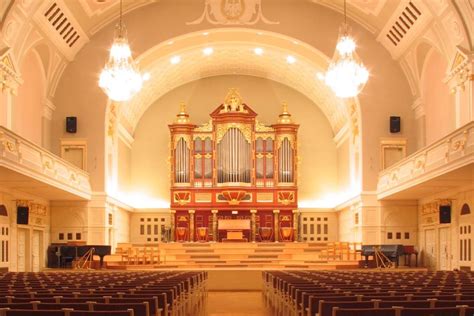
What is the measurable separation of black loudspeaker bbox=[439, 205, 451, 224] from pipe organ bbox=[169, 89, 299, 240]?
914cm

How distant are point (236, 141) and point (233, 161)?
3.02 ft

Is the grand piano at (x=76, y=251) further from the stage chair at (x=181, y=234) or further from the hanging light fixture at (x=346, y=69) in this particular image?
the hanging light fixture at (x=346, y=69)

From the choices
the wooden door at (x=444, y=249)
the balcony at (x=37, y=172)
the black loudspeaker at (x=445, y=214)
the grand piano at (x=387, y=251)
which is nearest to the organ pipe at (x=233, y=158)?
the balcony at (x=37, y=172)

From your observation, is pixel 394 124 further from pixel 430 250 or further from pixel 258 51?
pixel 258 51

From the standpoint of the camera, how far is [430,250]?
26578 mm

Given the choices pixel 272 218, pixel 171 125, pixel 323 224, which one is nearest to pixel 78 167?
pixel 171 125

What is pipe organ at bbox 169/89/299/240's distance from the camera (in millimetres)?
32562

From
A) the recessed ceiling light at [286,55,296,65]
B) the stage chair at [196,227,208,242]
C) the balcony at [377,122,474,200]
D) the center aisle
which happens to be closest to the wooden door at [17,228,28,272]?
the center aisle

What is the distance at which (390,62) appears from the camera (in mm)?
28266

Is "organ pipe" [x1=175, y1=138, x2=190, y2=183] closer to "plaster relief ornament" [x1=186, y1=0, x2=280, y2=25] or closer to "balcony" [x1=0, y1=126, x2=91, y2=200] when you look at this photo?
"balcony" [x1=0, y1=126, x2=91, y2=200]

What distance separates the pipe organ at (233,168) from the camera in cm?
3256

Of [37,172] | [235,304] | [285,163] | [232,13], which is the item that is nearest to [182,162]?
[285,163]

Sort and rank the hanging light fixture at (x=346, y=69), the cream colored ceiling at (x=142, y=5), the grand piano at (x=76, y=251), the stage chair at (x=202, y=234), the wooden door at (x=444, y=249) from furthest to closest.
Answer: the stage chair at (x=202, y=234) → the cream colored ceiling at (x=142, y=5) → the wooden door at (x=444, y=249) → the grand piano at (x=76, y=251) → the hanging light fixture at (x=346, y=69)

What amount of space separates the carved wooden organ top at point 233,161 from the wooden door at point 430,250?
23.3 feet
